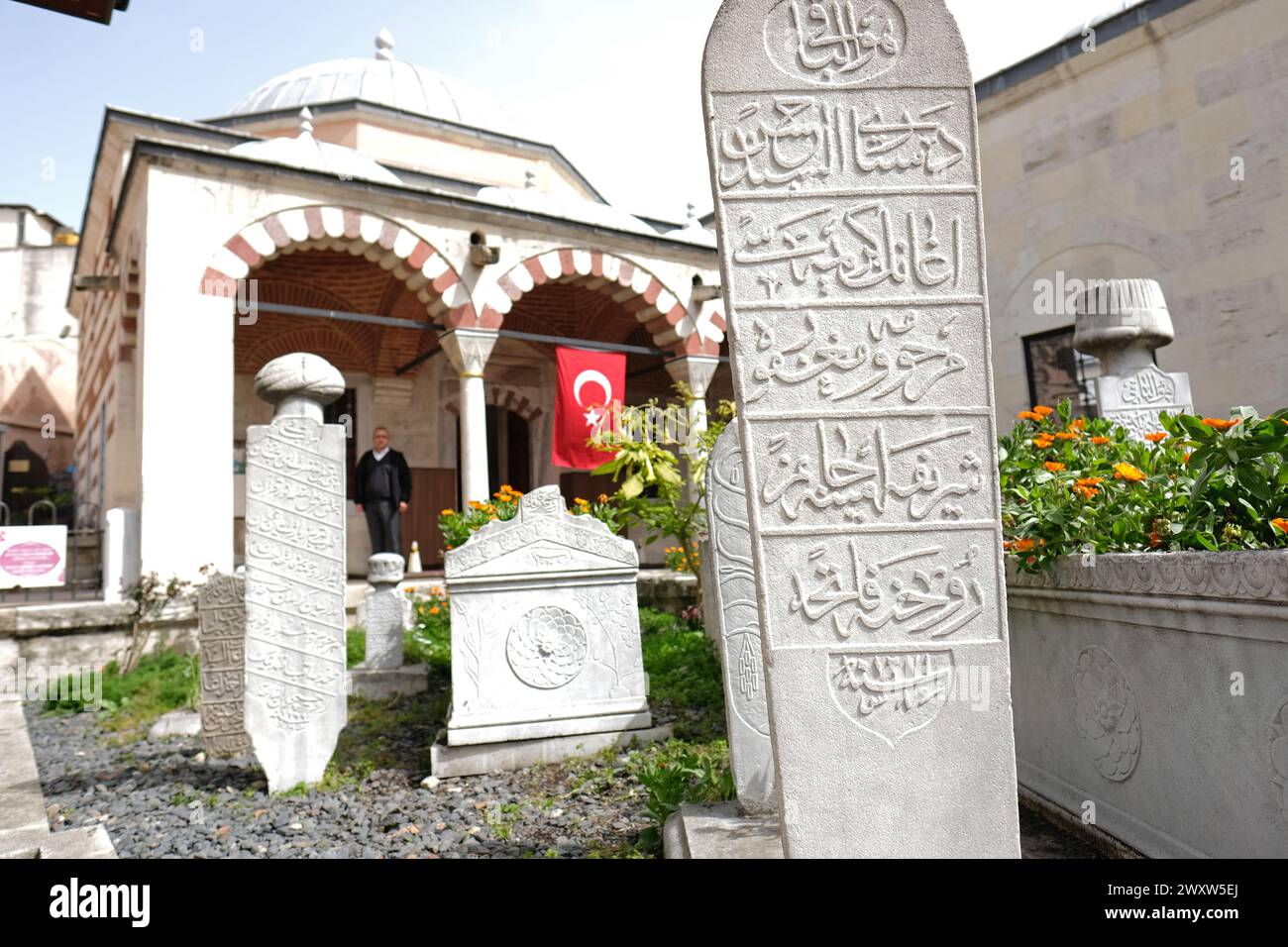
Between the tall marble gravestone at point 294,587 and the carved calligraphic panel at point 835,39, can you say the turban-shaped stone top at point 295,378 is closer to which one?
the tall marble gravestone at point 294,587

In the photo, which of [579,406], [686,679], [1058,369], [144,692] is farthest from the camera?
[579,406]

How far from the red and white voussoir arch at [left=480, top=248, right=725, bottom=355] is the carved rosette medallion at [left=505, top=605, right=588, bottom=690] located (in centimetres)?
529

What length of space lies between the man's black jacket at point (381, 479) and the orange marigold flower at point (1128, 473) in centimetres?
685

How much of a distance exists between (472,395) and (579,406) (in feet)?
3.75

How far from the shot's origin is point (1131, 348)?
4.79m

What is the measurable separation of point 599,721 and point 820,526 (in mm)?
2725

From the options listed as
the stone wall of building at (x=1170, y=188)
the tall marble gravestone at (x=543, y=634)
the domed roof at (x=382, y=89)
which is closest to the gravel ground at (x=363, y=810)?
the tall marble gravestone at (x=543, y=634)

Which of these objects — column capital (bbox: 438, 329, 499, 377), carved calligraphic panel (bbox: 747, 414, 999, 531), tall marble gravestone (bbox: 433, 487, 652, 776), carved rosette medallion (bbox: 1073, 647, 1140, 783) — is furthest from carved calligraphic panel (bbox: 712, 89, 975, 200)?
column capital (bbox: 438, 329, 499, 377)

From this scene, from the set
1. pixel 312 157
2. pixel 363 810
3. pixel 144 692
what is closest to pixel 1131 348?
pixel 363 810

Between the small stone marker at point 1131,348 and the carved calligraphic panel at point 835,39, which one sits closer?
the carved calligraphic panel at point 835,39

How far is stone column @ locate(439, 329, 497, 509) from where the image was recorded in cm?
858

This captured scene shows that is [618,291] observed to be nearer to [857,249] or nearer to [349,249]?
[349,249]

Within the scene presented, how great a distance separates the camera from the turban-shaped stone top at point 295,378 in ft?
13.1
